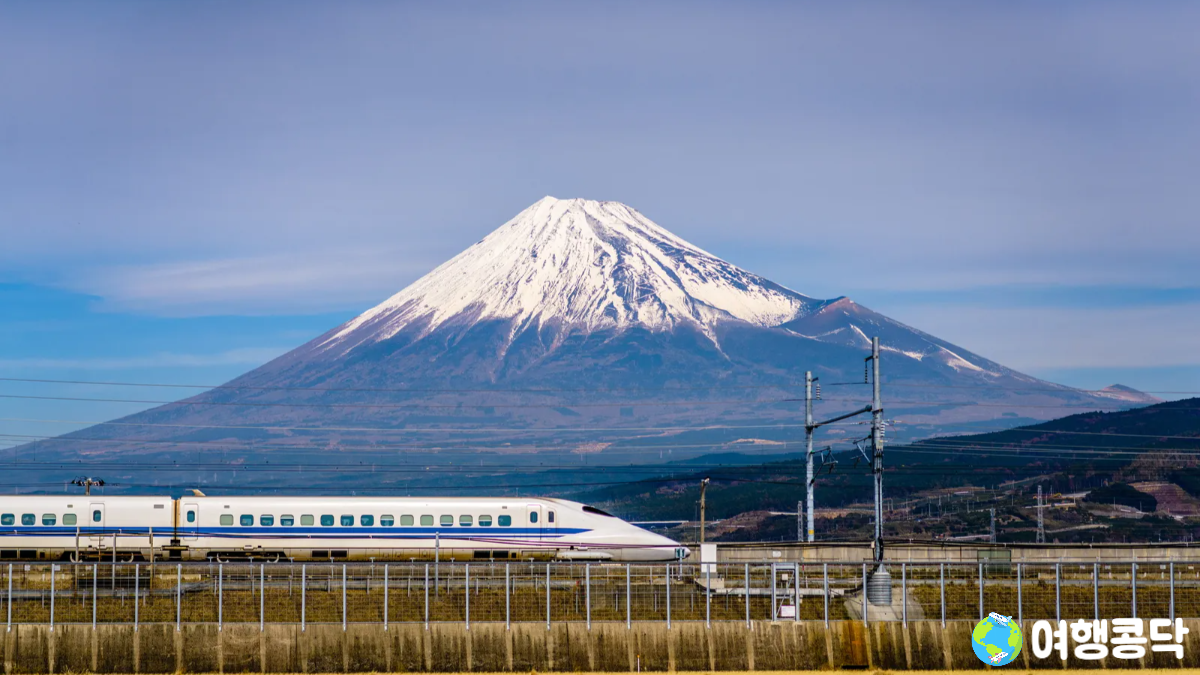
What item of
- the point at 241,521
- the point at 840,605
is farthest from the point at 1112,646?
the point at 241,521

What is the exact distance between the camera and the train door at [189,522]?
68.6 m

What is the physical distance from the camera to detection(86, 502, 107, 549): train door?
67.6 m

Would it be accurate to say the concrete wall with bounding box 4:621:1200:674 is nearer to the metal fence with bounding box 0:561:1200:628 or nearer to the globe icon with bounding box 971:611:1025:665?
the globe icon with bounding box 971:611:1025:665

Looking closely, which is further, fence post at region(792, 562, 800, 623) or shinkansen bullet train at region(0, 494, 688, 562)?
shinkansen bullet train at region(0, 494, 688, 562)

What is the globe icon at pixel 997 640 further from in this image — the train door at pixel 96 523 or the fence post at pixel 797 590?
the train door at pixel 96 523

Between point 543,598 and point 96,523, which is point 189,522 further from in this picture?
point 543,598

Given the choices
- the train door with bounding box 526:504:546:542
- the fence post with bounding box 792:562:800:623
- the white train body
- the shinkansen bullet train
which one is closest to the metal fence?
the fence post with bounding box 792:562:800:623

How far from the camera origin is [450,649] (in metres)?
42.6

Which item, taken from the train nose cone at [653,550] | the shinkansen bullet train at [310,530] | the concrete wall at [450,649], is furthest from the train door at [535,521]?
the concrete wall at [450,649]

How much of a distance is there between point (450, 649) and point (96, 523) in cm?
3155

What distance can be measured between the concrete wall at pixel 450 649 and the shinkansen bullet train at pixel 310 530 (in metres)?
24.9

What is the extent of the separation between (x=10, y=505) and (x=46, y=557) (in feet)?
9.46

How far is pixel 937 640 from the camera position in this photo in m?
43.2

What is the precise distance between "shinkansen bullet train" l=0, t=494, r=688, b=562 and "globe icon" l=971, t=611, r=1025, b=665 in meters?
26.2
